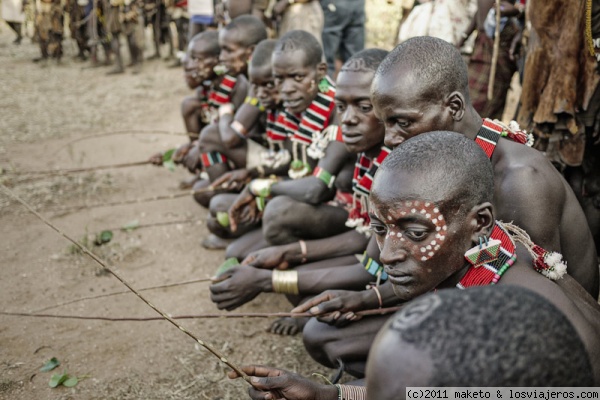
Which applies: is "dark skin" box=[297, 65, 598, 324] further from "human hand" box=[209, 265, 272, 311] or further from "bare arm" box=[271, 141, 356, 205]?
"bare arm" box=[271, 141, 356, 205]

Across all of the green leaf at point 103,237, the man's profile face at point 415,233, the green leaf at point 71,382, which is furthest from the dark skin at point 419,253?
the green leaf at point 103,237

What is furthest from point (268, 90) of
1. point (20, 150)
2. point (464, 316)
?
point (20, 150)

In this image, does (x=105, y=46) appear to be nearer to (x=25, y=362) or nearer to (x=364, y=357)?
(x=25, y=362)

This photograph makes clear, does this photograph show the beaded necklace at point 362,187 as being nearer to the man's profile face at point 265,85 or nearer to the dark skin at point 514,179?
the dark skin at point 514,179

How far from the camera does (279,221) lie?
3.83 m

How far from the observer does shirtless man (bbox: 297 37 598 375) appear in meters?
2.59

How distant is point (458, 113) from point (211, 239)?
271 centimetres

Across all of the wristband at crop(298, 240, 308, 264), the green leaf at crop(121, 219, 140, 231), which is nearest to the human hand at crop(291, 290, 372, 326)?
the wristband at crop(298, 240, 308, 264)

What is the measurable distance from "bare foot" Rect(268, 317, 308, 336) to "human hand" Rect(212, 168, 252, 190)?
1.50 metres

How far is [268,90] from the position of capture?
15.0 feet

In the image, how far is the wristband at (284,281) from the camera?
332 centimetres

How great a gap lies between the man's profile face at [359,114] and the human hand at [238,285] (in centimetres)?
94

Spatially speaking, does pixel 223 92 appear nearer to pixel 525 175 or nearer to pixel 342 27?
pixel 342 27

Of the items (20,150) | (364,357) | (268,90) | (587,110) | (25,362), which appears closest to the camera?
(364,357)
